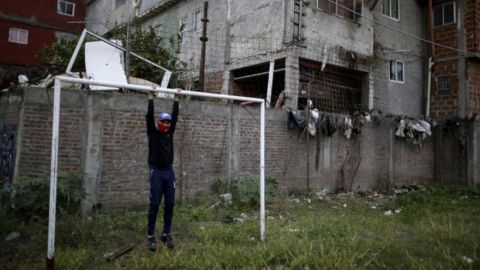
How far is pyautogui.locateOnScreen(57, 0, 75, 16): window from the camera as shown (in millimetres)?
26003

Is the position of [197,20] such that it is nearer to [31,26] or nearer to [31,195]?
[31,195]

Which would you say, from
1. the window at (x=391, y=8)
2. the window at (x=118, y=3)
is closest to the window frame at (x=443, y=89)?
the window at (x=391, y=8)

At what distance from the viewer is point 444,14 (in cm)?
1584

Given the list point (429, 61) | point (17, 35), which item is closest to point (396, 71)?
point (429, 61)

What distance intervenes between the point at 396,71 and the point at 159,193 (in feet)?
41.1

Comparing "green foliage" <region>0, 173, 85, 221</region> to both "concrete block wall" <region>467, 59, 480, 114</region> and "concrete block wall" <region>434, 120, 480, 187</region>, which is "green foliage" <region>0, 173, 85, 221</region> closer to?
"concrete block wall" <region>434, 120, 480, 187</region>

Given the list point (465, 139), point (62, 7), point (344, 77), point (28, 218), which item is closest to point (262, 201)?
point (28, 218)

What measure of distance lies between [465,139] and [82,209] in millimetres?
13248

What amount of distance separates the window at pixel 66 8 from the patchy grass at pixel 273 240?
22.7m

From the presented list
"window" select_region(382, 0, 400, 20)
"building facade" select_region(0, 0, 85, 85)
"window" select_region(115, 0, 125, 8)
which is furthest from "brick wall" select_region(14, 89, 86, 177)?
"building facade" select_region(0, 0, 85, 85)

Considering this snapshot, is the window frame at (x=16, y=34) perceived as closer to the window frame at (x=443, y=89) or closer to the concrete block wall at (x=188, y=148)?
the concrete block wall at (x=188, y=148)

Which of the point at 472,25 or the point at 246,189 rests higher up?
the point at 472,25

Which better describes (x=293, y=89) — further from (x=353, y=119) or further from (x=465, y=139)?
(x=465, y=139)

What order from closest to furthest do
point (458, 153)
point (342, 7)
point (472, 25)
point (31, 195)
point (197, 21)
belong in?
point (31, 195) → point (342, 7) → point (458, 153) → point (472, 25) → point (197, 21)
